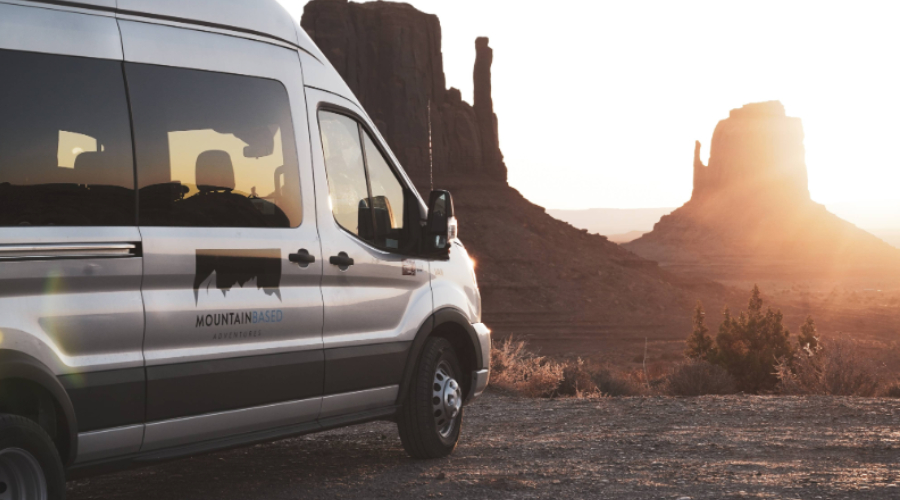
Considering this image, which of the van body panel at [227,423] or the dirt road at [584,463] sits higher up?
the van body panel at [227,423]

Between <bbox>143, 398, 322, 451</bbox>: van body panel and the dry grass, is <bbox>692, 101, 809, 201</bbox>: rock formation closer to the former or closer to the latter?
the dry grass

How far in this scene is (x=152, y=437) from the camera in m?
4.13

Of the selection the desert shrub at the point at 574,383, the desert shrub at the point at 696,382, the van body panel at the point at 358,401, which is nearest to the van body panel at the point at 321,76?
the van body panel at the point at 358,401

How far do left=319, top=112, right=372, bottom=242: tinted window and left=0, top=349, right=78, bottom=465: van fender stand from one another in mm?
2040

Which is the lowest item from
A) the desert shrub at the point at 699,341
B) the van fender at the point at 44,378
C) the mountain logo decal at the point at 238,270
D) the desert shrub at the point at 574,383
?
the desert shrub at the point at 699,341

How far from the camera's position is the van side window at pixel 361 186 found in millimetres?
5434

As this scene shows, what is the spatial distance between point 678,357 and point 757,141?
351ft

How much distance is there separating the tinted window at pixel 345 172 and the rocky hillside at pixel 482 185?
5374 cm

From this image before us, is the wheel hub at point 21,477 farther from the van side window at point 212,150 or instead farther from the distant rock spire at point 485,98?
the distant rock spire at point 485,98

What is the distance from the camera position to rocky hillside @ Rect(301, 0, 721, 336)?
67.2 metres

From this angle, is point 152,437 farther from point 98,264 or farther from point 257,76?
point 257,76

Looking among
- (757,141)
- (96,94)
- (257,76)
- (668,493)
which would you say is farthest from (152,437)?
(757,141)

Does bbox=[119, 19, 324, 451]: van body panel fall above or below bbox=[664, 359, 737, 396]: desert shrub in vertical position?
above

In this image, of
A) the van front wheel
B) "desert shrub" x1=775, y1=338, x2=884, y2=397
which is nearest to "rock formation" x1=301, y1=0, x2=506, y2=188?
"desert shrub" x1=775, y1=338, x2=884, y2=397
